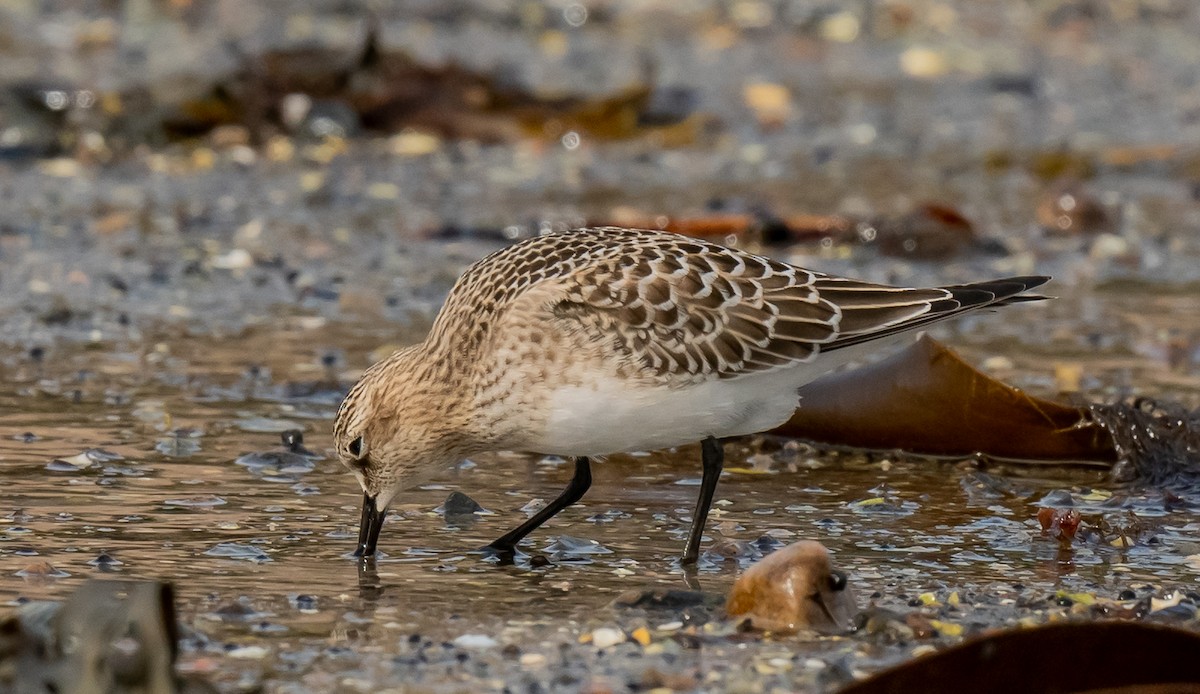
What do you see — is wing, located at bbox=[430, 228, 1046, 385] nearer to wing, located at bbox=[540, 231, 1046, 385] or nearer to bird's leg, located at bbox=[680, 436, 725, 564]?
wing, located at bbox=[540, 231, 1046, 385]

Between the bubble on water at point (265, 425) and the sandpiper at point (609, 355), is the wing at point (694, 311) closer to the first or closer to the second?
the sandpiper at point (609, 355)

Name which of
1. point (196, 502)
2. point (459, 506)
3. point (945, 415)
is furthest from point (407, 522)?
point (945, 415)

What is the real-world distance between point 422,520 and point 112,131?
20.2 ft

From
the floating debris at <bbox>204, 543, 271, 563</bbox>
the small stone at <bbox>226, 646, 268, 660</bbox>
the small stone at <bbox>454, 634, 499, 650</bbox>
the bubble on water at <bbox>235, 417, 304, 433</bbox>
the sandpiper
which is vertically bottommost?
the small stone at <bbox>454, 634, 499, 650</bbox>

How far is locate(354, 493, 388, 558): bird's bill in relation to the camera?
13.9 feet

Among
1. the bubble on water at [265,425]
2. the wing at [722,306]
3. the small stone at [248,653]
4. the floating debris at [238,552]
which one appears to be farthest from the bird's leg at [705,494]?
the bubble on water at [265,425]

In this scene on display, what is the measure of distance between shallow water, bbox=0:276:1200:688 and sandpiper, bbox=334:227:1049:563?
206mm

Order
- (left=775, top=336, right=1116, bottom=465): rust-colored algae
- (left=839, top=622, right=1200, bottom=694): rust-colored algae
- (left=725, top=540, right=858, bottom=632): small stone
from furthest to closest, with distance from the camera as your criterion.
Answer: (left=775, top=336, right=1116, bottom=465): rust-colored algae
(left=725, top=540, right=858, bottom=632): small stone
(left=839, top=622, right=1200, bottom=694): rust-colored algae

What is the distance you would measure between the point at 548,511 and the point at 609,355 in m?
0.47

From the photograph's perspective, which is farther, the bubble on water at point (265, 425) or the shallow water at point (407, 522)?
the bubble on water at point (265, 425)

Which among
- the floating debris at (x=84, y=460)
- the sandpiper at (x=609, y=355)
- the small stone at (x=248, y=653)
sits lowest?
the small stone at (x=248, y=653)

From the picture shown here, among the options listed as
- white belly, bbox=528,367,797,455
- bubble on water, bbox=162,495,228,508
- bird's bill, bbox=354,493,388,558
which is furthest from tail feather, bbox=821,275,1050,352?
bubble on water, bbox=162,495,228,508

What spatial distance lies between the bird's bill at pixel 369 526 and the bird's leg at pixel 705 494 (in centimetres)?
71

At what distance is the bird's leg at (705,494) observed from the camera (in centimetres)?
428
